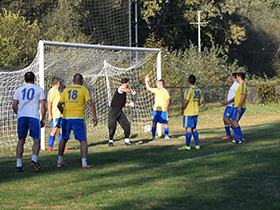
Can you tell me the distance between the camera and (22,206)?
558 centimetres

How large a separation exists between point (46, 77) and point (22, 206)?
42.1 ft

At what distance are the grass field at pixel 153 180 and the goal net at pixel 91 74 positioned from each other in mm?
3698

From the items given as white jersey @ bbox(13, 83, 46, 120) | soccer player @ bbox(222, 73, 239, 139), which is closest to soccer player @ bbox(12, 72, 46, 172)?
white jersey @ bbox(13, 83, 46, 120)

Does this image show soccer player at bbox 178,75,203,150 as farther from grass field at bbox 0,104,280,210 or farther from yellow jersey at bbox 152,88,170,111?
yellow jersey at bbox 152,88,170,111

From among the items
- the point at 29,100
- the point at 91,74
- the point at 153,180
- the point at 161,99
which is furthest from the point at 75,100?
the point at 91,74

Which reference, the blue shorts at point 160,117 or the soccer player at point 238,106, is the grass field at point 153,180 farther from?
the blue shorts at point 160,117

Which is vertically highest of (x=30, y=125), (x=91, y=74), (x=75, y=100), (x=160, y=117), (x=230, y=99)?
(x=91, y=74)

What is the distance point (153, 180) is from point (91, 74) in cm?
1164

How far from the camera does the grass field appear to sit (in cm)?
559

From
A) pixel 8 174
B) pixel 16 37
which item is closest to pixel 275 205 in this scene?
pixel 8 174

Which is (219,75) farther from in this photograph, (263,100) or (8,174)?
(8,174)

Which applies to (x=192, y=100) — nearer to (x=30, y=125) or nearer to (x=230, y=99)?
(x=230, y=99)

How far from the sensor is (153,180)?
701cm

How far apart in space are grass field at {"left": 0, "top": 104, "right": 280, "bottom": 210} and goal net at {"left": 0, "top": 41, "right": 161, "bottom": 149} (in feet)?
12.1
